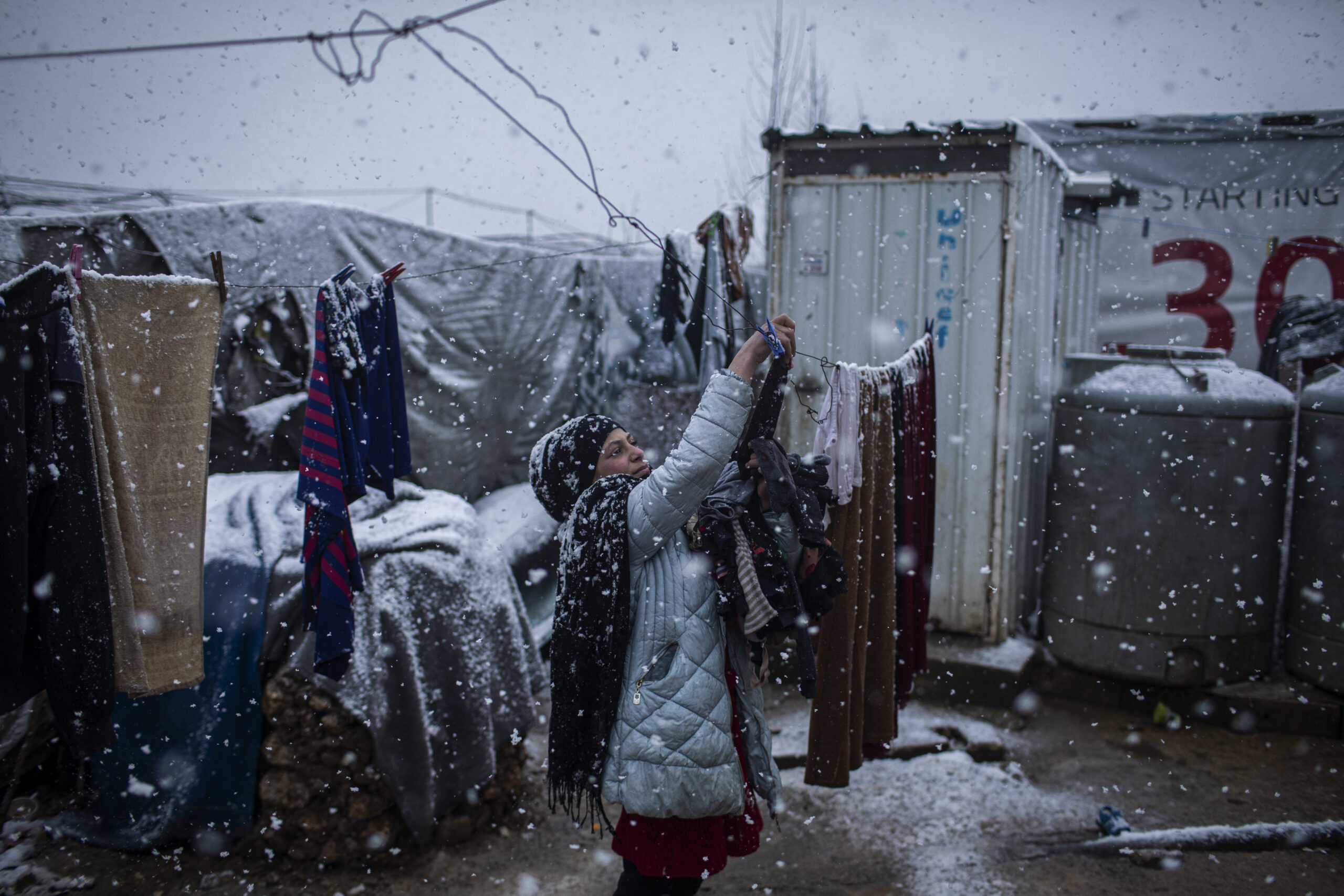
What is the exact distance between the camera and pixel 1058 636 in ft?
18.0

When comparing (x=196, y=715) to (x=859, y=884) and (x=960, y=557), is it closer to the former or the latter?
(x=859, y=884)

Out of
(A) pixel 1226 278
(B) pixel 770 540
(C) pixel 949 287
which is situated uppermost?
(A) pixel 1226 278

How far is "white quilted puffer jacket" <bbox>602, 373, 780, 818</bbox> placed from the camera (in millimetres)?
2150

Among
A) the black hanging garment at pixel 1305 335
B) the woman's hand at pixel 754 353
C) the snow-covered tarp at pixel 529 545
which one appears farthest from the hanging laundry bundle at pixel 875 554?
the black hanging garment at pixel 1305 335

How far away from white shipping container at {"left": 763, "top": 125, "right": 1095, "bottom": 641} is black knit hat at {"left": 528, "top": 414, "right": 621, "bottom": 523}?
2.99 meters

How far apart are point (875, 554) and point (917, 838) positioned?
171 centimetres

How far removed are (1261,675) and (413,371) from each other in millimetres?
6165

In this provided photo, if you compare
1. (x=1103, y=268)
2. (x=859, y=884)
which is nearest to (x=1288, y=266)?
(x=1103, y=268)

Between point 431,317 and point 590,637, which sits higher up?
point 431,317

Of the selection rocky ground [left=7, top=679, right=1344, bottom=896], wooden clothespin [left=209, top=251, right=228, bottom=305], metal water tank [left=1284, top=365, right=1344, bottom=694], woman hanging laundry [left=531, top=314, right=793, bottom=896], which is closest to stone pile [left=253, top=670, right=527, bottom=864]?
rocky ground [left=7, top=679, right=1344, bottom=896]

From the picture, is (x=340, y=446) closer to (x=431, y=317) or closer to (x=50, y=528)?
(x=50, y=528)

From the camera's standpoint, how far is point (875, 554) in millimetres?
3178

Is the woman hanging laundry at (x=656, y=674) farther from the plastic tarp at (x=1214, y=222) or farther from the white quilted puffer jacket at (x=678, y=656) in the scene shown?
the plastic tarp at (x=1214, y=222)

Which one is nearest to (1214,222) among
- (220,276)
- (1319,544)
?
(1319,544)
